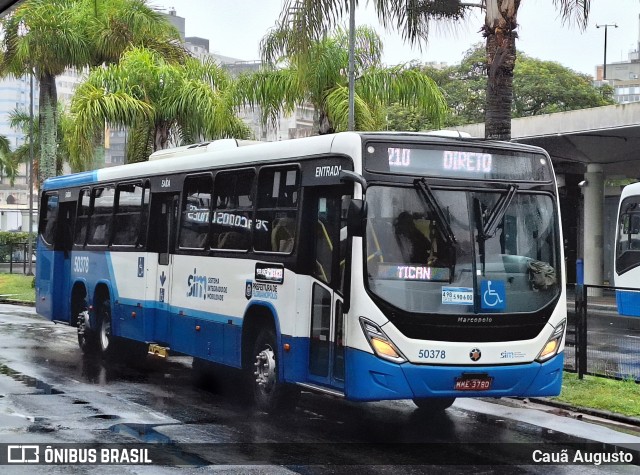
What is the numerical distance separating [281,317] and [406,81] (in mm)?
15324

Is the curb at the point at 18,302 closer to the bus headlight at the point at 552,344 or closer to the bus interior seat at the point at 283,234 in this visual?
the bus interior seat at the point at 283,234

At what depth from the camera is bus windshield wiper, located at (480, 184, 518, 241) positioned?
10.8 metres

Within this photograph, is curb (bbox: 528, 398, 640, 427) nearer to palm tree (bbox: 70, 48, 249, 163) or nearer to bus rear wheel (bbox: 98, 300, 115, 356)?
bus rear wheel (bbox: 98, 300, 115, 356)

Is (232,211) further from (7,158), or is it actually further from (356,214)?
(7,158)

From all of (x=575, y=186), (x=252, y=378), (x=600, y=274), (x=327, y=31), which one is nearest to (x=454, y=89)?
(x=575, y=186)

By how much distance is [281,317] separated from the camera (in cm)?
1198

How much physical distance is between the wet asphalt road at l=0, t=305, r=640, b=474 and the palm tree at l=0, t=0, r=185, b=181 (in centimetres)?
1787

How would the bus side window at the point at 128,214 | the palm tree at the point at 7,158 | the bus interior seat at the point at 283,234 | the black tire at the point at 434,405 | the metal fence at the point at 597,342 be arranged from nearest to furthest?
the bus interior seat at the point at 283,234, the black tire at the point at 434,405, the metal fence at the point at 597,342, the bus side window at the point at 128,214, the palm tree at the point at 7,158

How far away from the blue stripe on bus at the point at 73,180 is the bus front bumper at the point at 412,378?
31.2 feet

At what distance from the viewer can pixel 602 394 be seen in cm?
1339

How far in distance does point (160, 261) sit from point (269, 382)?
409 centimetres

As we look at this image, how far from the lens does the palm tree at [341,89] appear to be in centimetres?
2555

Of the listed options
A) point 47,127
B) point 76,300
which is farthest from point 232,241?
point 47,127

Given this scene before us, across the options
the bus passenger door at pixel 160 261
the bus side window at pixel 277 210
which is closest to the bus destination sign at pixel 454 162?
the bus side window at pixel 277 210
